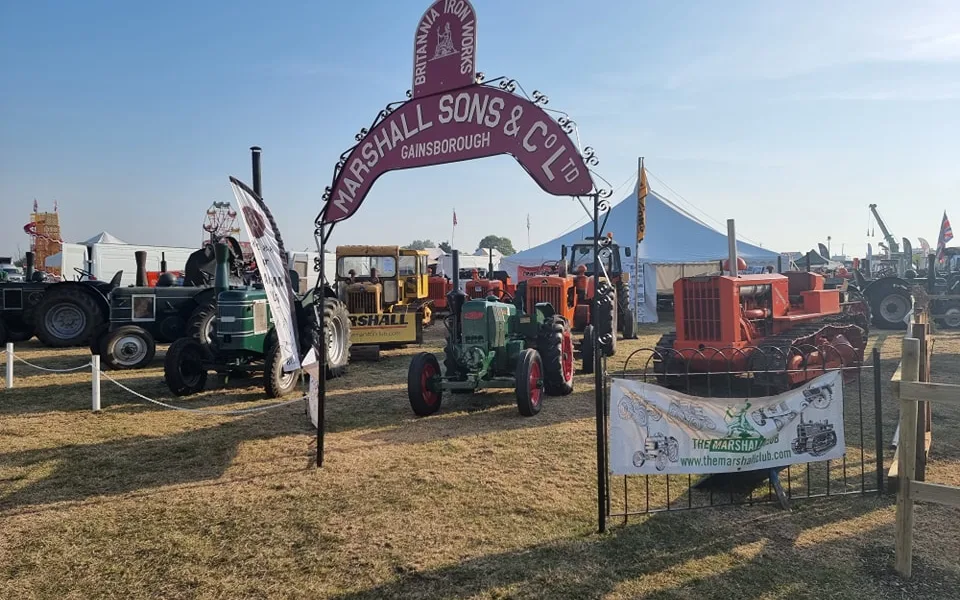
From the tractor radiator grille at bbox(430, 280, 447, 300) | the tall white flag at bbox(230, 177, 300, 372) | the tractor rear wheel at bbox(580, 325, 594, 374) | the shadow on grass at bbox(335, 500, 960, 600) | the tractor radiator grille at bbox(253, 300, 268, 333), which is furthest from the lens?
the tractor radiator grille at bbox(430, 280, 447, 300)

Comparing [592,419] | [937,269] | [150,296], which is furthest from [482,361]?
[937,269]

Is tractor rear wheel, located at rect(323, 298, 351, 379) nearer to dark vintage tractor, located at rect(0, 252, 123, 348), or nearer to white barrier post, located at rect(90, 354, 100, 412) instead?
white barrier post, located at rect(90, 354, 100, 412)

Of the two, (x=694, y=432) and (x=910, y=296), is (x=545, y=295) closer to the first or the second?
(x=694, y=432)

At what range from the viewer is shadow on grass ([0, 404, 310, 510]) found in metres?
4.74

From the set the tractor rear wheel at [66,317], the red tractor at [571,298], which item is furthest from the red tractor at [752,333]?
the tractor rear wheel at [66,317]

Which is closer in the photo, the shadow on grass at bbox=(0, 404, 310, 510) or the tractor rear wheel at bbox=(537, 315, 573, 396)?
the shadow on grass at bbox=(0, 404, 310, 510)

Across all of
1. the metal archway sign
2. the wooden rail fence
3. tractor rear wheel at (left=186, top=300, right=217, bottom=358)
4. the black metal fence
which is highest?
the metal archway sign

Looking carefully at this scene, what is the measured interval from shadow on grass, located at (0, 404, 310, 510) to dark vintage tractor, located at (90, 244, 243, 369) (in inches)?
159

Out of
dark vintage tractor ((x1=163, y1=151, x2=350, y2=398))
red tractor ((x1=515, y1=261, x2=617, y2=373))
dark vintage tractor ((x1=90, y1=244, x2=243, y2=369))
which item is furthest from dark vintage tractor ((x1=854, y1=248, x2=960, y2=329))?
dark vintage tractor ((x1=90, y1=244, x2=243, y2=369))

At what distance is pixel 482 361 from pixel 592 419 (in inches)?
58.4

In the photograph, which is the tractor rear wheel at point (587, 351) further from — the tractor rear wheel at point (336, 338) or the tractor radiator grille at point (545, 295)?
the tractor rear wheel at point (336, 338)

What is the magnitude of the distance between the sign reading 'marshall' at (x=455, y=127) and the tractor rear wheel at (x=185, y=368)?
14.6 feet

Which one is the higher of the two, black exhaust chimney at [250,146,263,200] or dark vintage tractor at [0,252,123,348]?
black exhaust chimney at [250,146,263,200]

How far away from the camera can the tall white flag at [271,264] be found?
5.21 metres
